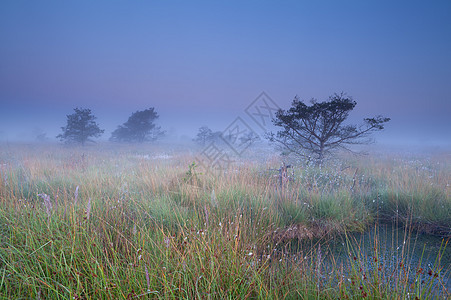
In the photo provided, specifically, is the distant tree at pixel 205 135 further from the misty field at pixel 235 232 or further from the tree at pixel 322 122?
the misty field at pixel 235 232

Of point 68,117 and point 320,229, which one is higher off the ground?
point 68,117

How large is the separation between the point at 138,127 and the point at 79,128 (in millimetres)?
8684

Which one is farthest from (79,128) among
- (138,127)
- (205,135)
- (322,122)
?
(322,122)

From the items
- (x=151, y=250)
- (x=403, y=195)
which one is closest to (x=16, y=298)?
(x=151, y=250)

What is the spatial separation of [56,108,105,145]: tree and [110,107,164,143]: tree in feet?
23.6

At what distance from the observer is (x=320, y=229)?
400cm

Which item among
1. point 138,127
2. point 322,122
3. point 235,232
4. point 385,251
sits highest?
point 138,127

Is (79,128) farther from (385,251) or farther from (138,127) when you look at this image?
(385,251)

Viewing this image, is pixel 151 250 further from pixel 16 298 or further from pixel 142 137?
pixel 142 137

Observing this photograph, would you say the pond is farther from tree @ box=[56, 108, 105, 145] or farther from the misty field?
tree @ box=[56, 108, 105, 145]

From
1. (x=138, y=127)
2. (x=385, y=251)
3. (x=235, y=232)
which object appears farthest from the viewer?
(x=138, y=127)

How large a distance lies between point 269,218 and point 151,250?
1966 millimetres

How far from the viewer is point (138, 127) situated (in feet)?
108

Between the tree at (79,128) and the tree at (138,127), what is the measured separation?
7.20 m
